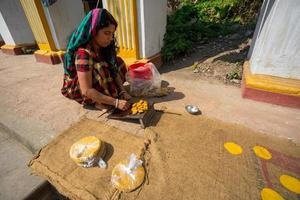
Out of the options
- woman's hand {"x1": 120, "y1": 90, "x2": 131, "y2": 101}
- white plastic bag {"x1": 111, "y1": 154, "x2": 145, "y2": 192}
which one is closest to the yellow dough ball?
white plastic bag {"x1": 111, "y1": 154, "x2": 145, "y2": 192}

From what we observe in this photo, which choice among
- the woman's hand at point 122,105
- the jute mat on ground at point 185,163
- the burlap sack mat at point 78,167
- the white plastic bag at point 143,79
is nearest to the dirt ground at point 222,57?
the white plastic bag at point 143,79

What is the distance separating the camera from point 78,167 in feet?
4.63

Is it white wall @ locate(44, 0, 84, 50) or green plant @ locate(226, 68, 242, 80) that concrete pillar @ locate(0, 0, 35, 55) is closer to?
white wall @ locate(44, 0, 84, 50)

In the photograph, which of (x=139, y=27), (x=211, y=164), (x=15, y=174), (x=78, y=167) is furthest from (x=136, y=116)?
(x=139, y=27)

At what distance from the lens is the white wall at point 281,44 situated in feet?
5.56

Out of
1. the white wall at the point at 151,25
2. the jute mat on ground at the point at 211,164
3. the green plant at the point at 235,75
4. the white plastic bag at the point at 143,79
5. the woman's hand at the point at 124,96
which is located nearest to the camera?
the jute mat on ground at the point at 211,164

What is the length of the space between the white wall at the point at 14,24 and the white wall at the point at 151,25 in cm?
389

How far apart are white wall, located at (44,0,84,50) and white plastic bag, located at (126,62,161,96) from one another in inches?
90.0

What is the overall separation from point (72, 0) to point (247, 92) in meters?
3.76

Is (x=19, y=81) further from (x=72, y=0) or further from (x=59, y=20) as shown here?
(x=72, y=0)

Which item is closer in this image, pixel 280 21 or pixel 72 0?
pixel 280 21

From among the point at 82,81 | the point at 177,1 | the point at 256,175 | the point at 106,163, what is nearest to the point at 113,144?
the point at 106,163

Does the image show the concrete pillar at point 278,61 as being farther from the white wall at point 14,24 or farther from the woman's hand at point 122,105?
the white wall at point 14,24

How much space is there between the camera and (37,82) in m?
2.97
